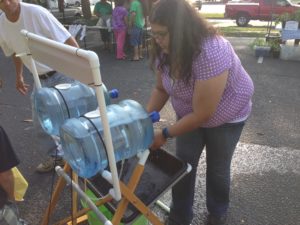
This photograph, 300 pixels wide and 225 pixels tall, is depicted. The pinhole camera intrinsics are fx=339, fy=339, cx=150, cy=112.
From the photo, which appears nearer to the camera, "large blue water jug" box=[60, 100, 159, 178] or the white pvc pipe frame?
the white pvc pipe frame

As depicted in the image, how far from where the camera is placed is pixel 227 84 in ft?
6.22

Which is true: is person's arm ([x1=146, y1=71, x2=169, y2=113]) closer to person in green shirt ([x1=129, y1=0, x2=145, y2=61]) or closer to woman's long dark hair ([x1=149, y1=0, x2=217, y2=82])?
woman's long dark hair ([x1=149, y1=0, x2=217, y2=82])

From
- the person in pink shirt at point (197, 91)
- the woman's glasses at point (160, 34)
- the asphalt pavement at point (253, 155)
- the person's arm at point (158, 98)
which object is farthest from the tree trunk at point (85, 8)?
the woman's glasses at point (160, 34)

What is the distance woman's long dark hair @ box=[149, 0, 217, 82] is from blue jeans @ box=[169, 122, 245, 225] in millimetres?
529

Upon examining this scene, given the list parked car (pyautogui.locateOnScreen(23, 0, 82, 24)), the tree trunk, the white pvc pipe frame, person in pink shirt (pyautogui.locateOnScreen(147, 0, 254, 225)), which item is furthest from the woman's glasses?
parked car (pyautogui.locateOnScreen(23, 0, 82, 24))

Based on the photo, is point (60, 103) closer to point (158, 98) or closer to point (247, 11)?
point (158, 98)

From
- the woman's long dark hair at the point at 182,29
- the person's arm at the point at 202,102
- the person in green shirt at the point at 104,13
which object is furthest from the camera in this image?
the person in green shirt at the point at 104,13

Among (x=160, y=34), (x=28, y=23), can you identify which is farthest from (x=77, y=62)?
(x=28, y=23)

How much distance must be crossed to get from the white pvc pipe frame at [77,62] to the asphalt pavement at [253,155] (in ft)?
4.70

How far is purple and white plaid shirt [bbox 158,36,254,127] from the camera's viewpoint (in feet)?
5.51

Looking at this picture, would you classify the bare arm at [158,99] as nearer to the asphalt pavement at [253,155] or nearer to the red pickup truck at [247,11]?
the asphalt pavement at [253,155]

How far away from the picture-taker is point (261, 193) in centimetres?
295

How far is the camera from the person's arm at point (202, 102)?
5.52 ft

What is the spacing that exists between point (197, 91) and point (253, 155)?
6.90 ft
